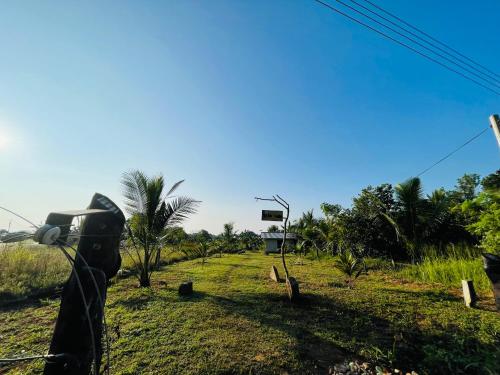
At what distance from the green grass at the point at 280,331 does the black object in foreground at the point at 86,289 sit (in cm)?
148

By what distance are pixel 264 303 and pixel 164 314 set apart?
209cm

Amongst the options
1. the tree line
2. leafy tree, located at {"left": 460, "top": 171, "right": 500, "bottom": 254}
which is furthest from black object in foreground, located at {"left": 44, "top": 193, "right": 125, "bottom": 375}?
the tree line

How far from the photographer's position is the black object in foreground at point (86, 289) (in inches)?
58.6

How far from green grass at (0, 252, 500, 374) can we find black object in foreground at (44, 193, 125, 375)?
148 cm

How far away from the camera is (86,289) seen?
1583 millimetres

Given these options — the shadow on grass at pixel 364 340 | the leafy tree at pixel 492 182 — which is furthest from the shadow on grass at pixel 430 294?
the leafy tree at pixel 492 182

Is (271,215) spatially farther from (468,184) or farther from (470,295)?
(468,184)

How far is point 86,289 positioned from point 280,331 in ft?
10.0

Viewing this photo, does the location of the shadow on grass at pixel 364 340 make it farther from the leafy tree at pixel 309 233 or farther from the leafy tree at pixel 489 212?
the leafy tree at pixel 309 233

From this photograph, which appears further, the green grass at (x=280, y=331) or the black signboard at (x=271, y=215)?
the black signboard at (x=271, y=215)

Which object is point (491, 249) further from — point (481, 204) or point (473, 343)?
point (473, 343)

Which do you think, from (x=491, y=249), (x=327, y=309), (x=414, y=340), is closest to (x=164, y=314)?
(x=327, y=309)

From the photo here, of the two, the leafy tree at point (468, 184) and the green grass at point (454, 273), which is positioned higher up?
Answer: the leafy tree at point (468, 184)

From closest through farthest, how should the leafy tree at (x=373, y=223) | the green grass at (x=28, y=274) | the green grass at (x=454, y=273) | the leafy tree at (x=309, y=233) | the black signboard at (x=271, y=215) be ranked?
the green grass at (x=28, y=274)
the green grass at (x=454, y=273)
the black signboard at (x=271, y=215)
the leafy tree at (x=373, y=223)
the leafy tree at (x=309, y=233)
